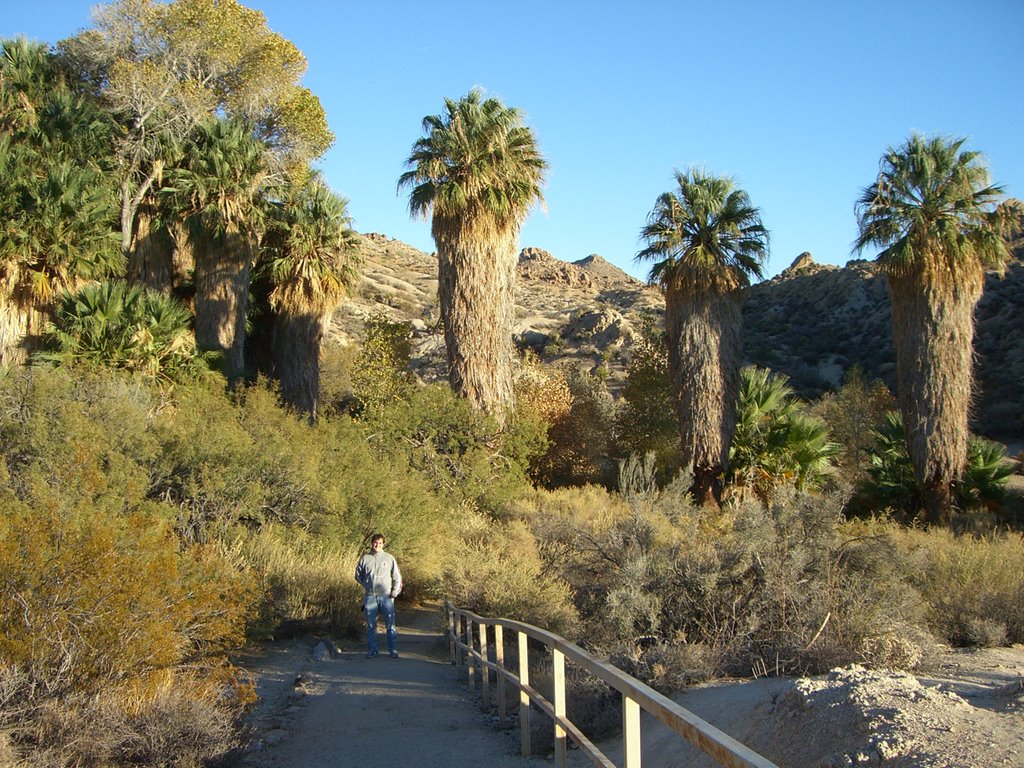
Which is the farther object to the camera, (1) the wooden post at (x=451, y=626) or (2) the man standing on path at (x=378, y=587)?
(2) the man standing on path at (x=378, y=587)

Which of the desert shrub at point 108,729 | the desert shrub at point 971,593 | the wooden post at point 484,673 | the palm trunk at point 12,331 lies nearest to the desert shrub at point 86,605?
the desert shrub at point 108,729

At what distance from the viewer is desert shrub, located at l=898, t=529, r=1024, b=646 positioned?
10.1 metres

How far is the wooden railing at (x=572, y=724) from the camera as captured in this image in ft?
11.6

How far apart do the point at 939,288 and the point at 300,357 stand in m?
17.5

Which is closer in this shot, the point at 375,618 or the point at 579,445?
the point at 375,618

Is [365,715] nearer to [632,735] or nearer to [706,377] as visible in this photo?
[632,735]

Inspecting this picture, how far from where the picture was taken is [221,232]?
87.1ft

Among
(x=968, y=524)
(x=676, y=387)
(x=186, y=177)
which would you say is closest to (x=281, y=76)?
(x=186, y=177)

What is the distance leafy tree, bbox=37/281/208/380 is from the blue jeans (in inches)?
439

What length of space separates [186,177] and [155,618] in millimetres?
21270

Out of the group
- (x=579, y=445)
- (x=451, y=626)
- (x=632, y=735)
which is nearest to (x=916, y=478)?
(x=579, y=445)

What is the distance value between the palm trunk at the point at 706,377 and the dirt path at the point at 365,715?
39.4 feet

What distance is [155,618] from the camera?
8.31 metres

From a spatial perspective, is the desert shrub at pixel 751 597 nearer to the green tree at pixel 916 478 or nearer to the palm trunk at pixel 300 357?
the green tree at pixel 916 478
